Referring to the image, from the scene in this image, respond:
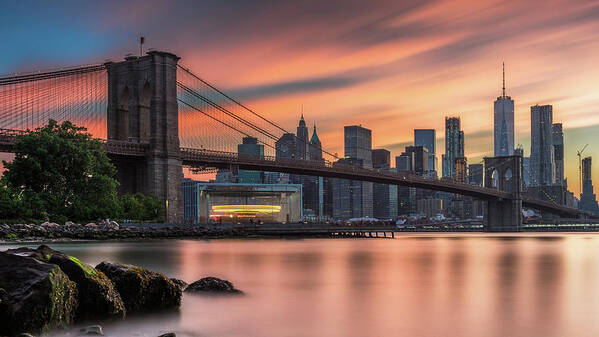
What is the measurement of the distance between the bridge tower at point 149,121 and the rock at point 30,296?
56.3 meters

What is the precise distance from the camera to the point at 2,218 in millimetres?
51406

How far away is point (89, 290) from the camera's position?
11852mm

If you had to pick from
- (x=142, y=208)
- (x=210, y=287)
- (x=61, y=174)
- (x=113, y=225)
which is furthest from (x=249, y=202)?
(x=210, y=287)

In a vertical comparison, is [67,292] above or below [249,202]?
above

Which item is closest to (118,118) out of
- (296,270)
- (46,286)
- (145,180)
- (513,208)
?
(145,180)

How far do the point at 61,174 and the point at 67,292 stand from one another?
46802 mm

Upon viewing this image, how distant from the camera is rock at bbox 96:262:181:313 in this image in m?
12.9

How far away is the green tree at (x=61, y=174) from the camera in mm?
52406

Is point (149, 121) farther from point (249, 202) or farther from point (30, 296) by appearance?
point (249, 202)

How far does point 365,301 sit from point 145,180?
54254 mm

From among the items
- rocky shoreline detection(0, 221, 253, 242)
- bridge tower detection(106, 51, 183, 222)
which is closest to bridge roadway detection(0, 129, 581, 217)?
bridge tower detection(106, 51, 183, 222)

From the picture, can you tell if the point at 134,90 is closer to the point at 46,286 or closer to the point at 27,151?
the point at 27,151

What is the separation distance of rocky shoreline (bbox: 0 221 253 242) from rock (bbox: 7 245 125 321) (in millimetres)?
33872

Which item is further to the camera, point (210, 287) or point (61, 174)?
point (61, 174)
